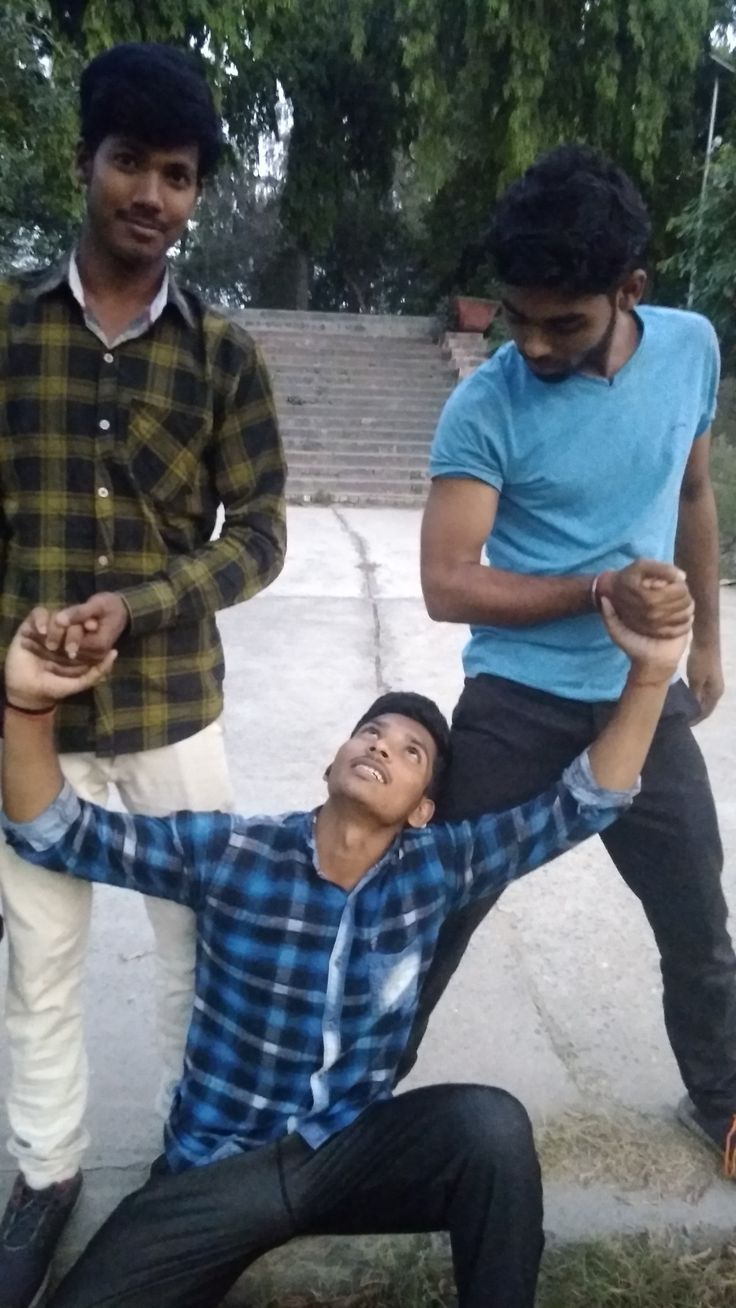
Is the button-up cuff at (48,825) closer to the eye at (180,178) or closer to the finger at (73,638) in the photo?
the finger at (73,638)

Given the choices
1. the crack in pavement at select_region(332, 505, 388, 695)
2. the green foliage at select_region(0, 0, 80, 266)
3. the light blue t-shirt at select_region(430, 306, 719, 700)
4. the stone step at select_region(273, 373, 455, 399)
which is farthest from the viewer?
the stone step at select_region(273, 373, 455, 399)

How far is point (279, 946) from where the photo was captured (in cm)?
185

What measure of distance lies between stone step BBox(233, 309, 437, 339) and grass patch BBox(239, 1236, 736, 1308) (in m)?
14.1

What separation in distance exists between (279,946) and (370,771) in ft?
0.96

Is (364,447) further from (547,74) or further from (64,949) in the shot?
(64,949)

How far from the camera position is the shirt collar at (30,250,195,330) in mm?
1846

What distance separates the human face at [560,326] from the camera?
1.83 m

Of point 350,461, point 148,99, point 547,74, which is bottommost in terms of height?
point 350,461

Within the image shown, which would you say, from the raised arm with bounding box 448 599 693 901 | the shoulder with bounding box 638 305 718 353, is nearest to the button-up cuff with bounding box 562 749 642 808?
the raised arm with bounding box 448 599 693 901

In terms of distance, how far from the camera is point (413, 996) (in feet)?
6.35

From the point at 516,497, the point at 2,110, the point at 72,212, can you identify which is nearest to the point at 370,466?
the point at 72,212

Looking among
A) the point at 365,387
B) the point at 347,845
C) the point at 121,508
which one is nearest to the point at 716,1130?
the point at 347,845

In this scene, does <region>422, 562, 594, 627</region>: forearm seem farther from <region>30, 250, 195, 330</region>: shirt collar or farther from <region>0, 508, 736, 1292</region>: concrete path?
<region>0, 508, 736, 1292</region>: concrete path

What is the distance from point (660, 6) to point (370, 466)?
607 cm
